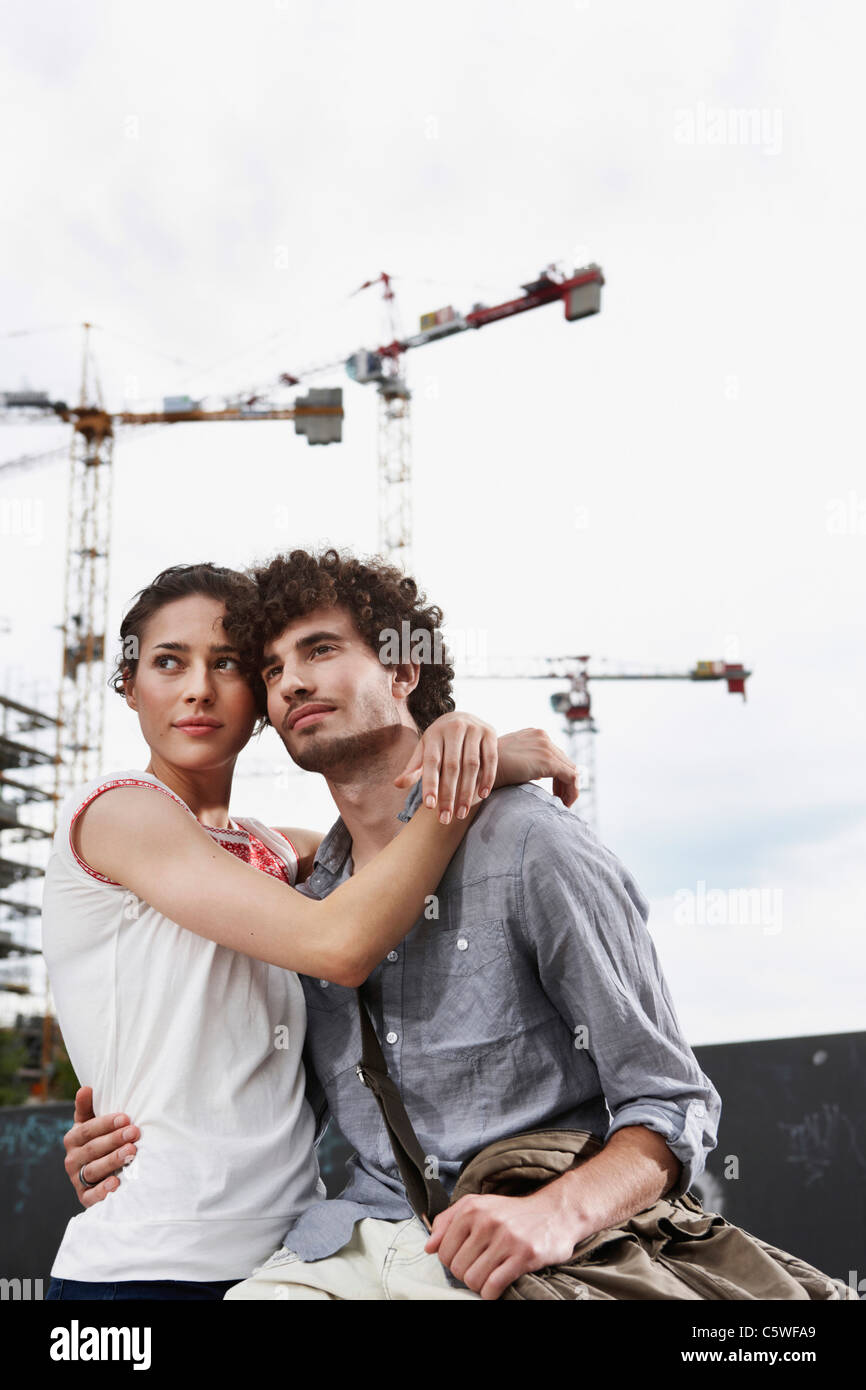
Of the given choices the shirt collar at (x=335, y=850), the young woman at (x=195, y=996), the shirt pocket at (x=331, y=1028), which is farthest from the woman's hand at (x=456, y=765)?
the shirt collar at (x=335, y=850)

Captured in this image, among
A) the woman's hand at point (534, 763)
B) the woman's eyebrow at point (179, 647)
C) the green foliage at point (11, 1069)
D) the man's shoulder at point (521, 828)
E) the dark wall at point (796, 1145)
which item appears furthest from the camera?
the green foliage at point (11, 1069)

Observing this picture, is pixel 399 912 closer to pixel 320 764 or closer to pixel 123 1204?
pixel 320 764

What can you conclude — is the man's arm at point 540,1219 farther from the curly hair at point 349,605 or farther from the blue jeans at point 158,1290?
the curly hair at point 349,605

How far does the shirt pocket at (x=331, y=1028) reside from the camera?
319 centimetres

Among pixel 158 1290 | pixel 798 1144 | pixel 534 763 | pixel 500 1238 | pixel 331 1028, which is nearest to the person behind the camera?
pixel 500 1238

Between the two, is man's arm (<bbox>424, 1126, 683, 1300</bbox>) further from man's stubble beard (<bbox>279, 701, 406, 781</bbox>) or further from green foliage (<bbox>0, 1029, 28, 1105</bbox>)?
green foliage (<bbox>0, 1029, 28, 1105</bbox>)

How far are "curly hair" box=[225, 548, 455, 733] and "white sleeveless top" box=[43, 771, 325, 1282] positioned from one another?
2.02ft

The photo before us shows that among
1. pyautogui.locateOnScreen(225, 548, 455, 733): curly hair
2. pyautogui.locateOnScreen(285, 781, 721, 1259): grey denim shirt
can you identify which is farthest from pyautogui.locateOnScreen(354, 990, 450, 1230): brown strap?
pyautogui.locateOnScreen(225, 548, 455, 733): curly hair

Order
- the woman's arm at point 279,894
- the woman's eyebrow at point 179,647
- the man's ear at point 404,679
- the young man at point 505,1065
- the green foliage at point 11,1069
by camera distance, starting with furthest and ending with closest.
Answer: the green foliage at point 11,1069 → the man's ear at point 404,679 → the woman's eyebrow at point 179,647 → the woman's arm at point 279,894 → the young man at point 505,1065

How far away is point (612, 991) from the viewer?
280 centimetres

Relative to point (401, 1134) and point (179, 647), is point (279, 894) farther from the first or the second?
point (179, 647)

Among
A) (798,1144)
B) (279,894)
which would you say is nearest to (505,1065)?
(279,894)

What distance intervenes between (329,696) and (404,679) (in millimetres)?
389

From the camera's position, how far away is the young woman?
2830 mm
